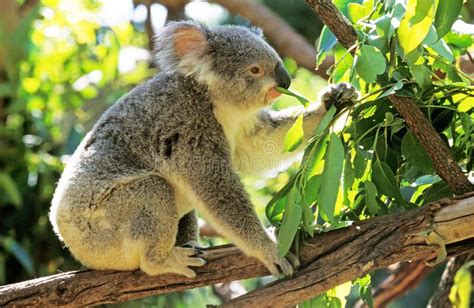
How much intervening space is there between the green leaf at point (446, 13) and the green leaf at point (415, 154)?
894 mm

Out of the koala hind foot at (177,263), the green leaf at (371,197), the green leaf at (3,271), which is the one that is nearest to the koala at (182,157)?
the koala hind foot at (177,263)

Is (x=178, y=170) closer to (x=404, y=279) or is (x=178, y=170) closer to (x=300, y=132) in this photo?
(x=300, y=132)

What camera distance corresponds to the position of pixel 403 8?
3.55 m

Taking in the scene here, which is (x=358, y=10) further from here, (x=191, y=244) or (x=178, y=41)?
(x=191, y=244)

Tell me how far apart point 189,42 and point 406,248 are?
87.1 inches

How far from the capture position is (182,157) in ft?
15.3

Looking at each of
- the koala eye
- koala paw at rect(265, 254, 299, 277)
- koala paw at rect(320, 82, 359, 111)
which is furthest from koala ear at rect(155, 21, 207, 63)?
koala paw at rect(265, 254, 299, 277)

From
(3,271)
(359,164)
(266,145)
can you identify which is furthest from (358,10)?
(3,271)

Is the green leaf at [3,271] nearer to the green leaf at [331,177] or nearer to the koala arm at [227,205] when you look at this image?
the koala arm at [227,205]

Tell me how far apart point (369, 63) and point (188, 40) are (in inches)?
78.8

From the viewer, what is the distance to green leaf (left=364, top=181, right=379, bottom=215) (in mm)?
3957

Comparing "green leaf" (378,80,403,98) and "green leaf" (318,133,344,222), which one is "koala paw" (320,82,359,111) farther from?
"green leaf" (318,133,344,222)

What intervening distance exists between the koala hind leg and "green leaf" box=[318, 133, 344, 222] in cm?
105

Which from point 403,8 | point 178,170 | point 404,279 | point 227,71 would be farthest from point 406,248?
point 404,279
